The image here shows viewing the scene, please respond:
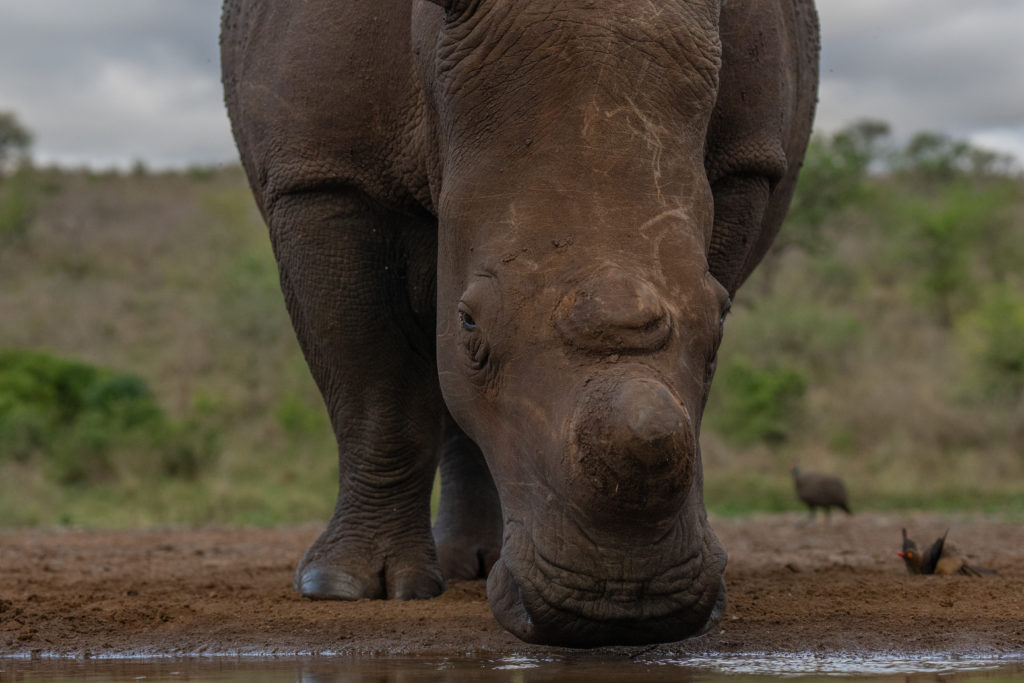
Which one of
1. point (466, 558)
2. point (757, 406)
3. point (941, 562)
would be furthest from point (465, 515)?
point (757, 406)

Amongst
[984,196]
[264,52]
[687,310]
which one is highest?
[984,196]

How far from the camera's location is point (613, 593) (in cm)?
402

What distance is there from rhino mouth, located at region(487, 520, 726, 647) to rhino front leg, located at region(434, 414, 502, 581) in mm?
2706

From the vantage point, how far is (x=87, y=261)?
127 ft

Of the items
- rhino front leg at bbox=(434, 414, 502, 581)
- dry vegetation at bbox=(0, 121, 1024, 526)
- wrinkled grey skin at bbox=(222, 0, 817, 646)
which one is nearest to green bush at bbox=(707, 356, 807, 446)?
dry vegetation at bbox=(0, 121, 1024, 526)

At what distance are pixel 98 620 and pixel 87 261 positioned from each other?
3450 cm

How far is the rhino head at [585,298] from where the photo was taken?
12.8 ft

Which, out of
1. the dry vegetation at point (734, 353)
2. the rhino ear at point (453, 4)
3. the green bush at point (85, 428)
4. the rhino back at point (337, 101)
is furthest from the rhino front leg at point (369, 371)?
→ the green bush at point (85, 428)

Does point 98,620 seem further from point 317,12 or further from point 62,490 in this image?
point 62,490

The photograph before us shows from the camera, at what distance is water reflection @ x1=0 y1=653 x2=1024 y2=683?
408 cm

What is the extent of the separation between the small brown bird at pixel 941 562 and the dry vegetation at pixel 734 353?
7400mm

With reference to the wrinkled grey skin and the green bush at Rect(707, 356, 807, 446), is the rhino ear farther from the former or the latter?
the green bush at Rect(707, 356, 807, 446)

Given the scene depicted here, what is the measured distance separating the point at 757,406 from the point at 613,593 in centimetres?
1619

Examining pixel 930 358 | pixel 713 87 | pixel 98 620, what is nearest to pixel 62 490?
pixel 98 620
